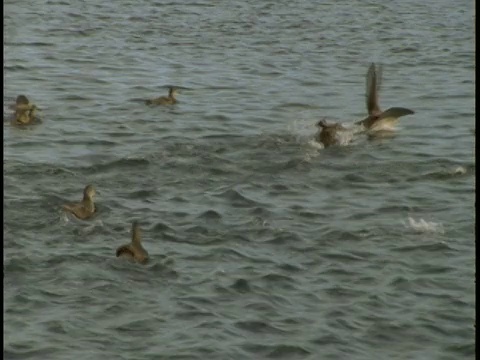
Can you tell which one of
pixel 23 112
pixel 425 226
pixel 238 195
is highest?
pixel 23 112

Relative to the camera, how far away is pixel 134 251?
1278 centimetres

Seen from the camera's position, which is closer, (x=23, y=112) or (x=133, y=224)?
(x=133, y=224)

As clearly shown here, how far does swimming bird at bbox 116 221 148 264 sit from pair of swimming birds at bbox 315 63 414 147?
5.19m

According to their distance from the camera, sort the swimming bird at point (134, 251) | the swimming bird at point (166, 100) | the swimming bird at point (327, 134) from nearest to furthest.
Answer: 1. the swimming bird at point (134, 251)
2. the swimming bird at point (327, 134)
3. the swimming bird at point (166, 100)

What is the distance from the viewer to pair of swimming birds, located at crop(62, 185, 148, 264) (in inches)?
504

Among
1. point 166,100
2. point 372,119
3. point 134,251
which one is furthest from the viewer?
point 166,100

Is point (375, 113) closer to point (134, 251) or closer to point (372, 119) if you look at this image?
point (372, 119)

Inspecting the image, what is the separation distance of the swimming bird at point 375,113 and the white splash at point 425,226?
12.8 ft

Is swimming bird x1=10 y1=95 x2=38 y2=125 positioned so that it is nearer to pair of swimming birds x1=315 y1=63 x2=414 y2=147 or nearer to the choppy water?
the choppy water

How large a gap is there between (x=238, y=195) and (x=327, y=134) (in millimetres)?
2764

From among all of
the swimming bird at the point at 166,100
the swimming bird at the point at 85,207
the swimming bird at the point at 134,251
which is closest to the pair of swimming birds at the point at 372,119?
the swimming bird at the point at 166,100

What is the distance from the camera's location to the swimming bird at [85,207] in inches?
556

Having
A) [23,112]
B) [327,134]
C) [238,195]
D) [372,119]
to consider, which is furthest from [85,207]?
[372,119]

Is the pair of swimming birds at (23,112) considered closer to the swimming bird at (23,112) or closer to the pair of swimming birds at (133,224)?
the swimming bird at (23,112)
